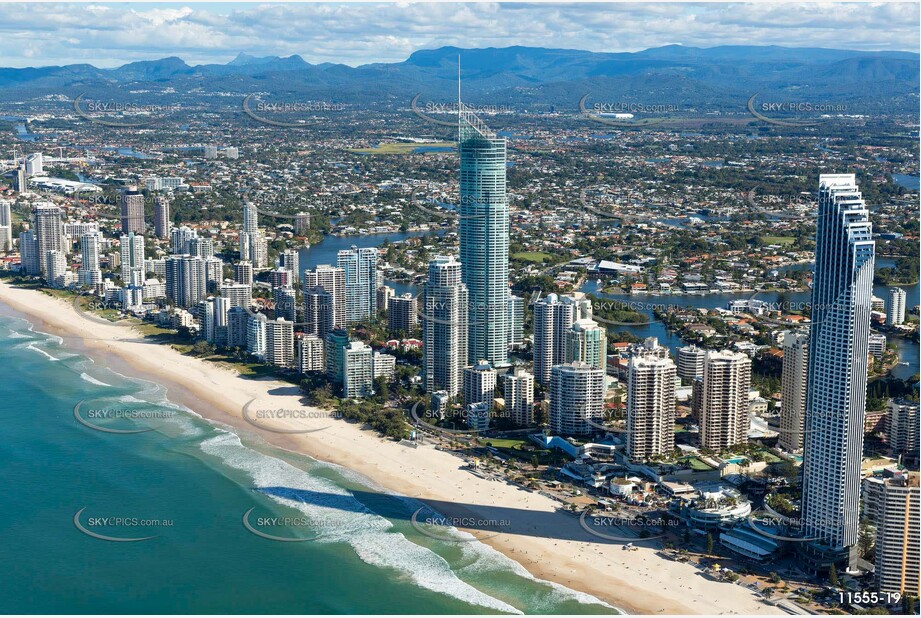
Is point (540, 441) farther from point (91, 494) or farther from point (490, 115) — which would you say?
point (490, 115)

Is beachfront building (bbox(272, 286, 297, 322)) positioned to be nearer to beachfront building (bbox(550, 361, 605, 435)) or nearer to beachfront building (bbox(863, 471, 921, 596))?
beachfront building (bbox(550, 361, 605, 435))

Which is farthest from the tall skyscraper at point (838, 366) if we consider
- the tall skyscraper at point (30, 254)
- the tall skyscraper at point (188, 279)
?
the tall skyscraper at point (30, 254)

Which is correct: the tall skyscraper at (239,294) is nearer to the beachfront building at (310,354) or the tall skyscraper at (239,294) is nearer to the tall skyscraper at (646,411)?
the beachfront building at (310,354)

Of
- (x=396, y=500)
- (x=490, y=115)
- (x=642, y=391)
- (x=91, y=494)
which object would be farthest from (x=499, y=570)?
(x=490, y=115)

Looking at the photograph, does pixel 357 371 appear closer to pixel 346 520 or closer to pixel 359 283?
pixel 346 520

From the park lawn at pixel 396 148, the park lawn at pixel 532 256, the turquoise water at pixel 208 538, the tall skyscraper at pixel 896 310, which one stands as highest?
the park lawn at pixel 396 148

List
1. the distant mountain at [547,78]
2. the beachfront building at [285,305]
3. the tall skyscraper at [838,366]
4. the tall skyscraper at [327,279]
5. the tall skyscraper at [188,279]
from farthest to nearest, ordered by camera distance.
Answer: the distant mountain at [547,78]
the tall skyscraper at [188,279]
the tall skyscraper at [327,279]
the beachfront building at [285,305]
the tall skyscraper at [838,366]

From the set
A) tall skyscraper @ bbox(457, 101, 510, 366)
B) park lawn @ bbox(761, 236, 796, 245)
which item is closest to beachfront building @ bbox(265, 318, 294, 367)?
tall skyscraper @ bbox(457, 101, 510, 366)
